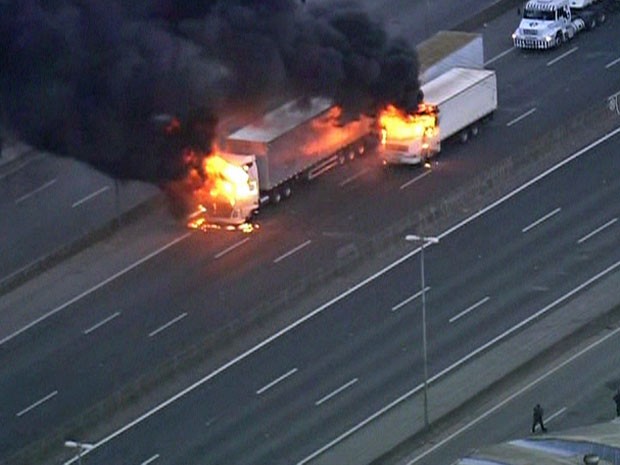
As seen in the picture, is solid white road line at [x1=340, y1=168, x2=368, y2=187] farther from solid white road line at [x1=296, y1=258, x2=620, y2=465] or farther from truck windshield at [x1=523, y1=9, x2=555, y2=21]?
truck windshield at [x1=523, y1=9, x2=555, y2=21]

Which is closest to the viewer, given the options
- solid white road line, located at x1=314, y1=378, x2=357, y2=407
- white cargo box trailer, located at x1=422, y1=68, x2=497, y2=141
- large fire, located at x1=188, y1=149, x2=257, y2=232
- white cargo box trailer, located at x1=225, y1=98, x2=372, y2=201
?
solid white road line, located at x1=314, y1=378, x2=357, y2=407

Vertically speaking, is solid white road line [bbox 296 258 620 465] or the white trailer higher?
the white trailer

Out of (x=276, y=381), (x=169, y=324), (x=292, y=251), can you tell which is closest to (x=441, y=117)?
(x=292, y=251)

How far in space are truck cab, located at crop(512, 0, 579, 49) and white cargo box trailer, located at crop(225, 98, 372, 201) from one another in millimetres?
14411

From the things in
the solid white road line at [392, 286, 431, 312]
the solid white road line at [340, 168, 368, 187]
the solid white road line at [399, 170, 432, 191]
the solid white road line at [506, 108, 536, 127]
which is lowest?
the solid white road line at [392, 286, 431, 312]

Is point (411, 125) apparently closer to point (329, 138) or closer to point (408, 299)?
point (329, 138)

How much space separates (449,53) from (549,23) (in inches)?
311

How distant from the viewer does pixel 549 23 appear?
10906 centimetres

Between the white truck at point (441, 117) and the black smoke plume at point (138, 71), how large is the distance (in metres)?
25.6

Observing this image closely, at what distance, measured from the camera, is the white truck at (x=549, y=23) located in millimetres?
108875

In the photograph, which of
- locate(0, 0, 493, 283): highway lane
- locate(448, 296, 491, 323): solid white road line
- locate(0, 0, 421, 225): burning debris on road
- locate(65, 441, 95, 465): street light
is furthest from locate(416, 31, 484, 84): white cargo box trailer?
locate(0, 0, 421, 225): burning debris on road

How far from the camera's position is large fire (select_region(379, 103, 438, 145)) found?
94.8 m

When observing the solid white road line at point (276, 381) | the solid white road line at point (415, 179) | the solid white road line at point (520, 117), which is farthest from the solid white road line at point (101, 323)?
the solid white road line at point (520, 117)

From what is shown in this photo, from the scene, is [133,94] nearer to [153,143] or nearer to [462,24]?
[153,143]
